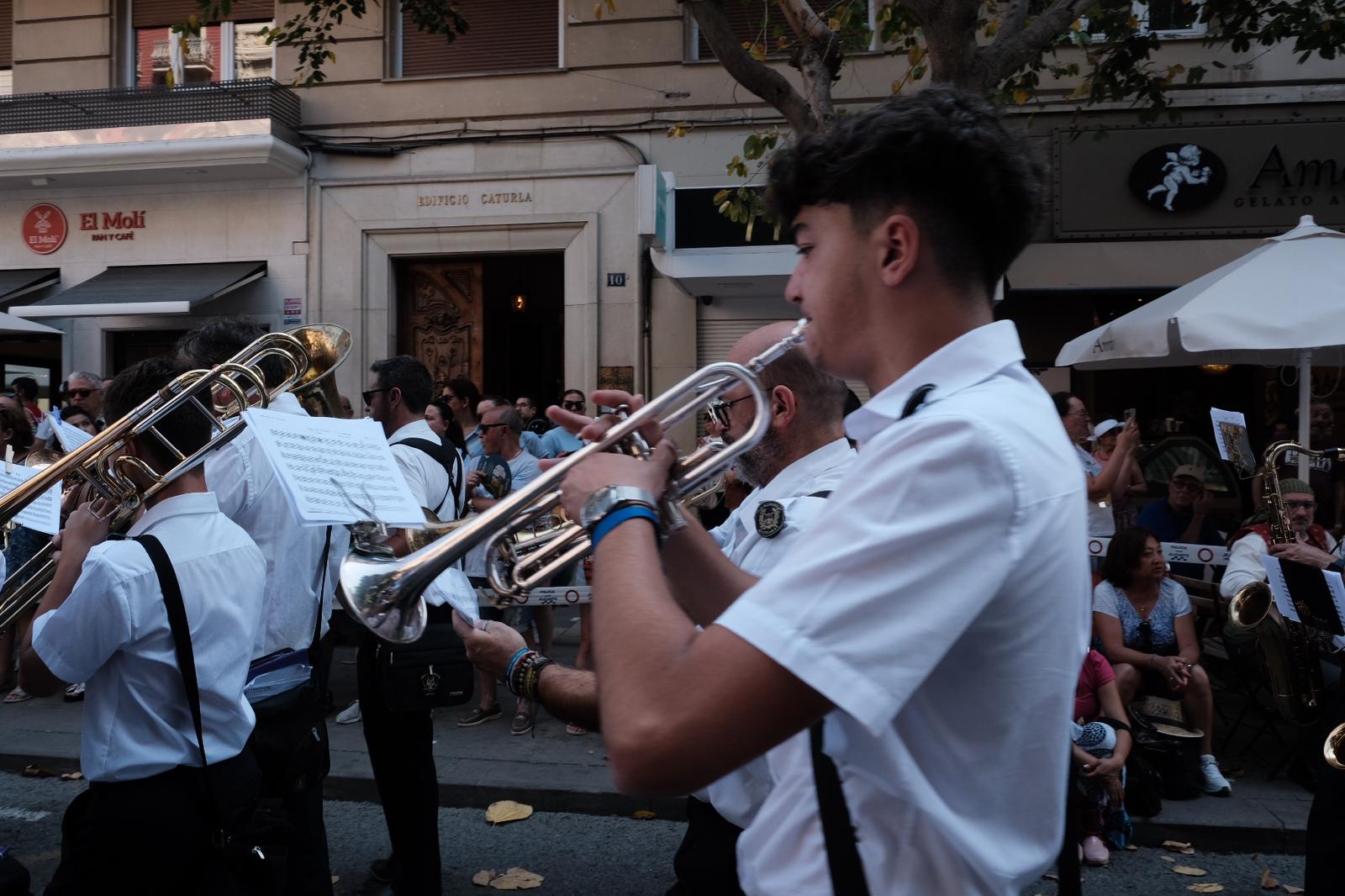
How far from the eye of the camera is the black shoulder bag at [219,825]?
8.64 ft

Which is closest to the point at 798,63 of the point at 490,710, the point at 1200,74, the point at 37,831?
the point at 1200,74

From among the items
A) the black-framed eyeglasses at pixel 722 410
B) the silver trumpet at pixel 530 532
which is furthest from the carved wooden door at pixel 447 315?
the silver trumpet at pixel 530 532

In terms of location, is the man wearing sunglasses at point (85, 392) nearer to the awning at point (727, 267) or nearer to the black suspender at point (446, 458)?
the black suspender at point (446, 458)

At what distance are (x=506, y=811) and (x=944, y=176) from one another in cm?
461

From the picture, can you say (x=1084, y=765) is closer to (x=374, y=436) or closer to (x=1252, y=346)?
(x=1252, y=346)

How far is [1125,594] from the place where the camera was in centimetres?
582

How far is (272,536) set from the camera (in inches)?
147

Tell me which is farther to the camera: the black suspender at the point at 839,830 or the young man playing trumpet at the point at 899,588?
the black suspender at the point at 839,830

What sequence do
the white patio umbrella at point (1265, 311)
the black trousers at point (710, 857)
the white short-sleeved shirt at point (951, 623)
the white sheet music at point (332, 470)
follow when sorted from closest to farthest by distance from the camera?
the white short-sleeved shirt at point (951, 623) → the black trousers at point (710, 857) → the white sheet music at point (332, 470) → the white patio umbrella at point (1265, 311)

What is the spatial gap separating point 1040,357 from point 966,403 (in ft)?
37.3

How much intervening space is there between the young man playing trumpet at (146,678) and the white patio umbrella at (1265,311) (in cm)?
539

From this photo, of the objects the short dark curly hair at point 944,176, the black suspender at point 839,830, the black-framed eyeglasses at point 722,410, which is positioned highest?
the short dark curly hair at point 944,176

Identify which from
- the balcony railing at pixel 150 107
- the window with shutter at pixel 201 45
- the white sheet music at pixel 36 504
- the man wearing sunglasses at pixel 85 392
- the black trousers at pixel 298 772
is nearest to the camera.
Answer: the white sheet music at pixel 36 504

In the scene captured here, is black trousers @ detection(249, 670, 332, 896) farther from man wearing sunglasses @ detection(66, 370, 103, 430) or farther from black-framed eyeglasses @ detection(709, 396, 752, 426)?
man wearing sunglasses @ detection(66, 370, 103, 430)
